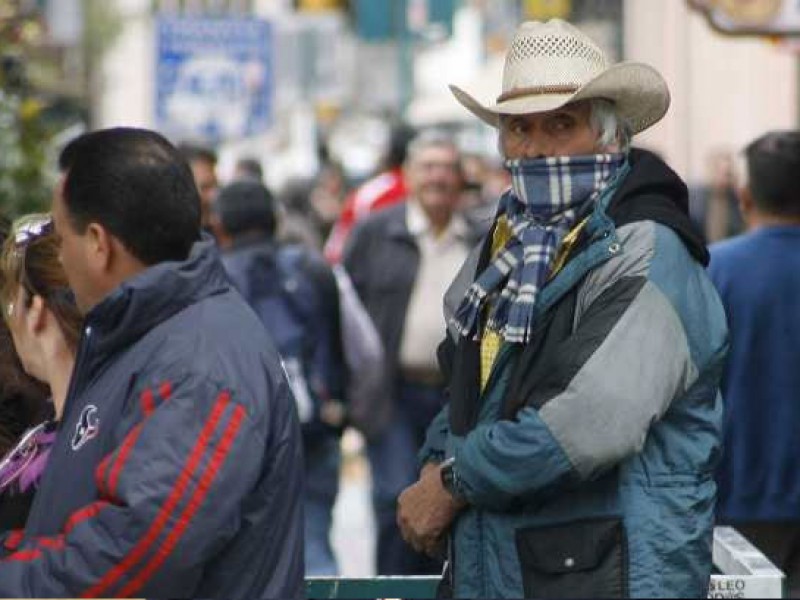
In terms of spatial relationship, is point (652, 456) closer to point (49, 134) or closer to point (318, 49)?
point (49, 134)

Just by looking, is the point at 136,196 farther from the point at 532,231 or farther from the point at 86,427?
the point at 532,231

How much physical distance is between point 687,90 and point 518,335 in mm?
26189

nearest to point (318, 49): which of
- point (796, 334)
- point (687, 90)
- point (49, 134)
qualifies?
point (687, 90)

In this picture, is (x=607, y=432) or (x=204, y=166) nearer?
(x=607, y=432)

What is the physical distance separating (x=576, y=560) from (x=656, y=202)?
31.5 inches

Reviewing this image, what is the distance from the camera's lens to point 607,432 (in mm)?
4297

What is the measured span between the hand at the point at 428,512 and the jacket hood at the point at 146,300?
794 millimetres

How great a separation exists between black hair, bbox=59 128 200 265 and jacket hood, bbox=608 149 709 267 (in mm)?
971

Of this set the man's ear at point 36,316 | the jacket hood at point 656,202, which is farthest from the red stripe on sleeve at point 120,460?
the jacket hood at point 656,202

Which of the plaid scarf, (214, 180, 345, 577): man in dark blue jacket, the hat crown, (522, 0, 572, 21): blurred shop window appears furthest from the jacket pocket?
(522, 0, 572, 21): blurred shop window

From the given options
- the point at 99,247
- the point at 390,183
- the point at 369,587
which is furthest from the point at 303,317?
the point at 390,183

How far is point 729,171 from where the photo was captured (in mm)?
18875

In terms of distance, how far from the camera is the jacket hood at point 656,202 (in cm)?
456

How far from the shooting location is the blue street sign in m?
18.4
